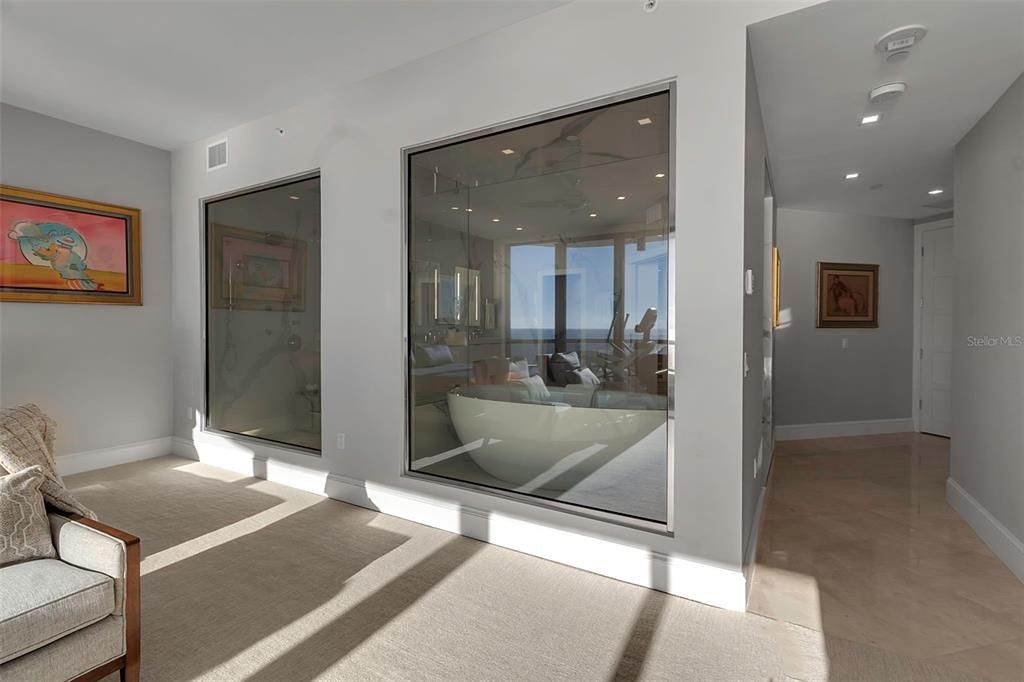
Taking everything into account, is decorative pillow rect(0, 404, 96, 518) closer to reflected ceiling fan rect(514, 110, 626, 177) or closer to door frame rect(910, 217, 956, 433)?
reflected ceiling fan rect(514, 110, 626, 177)

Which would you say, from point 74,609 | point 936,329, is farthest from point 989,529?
point 74,609

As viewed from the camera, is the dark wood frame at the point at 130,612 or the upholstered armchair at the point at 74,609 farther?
the dark wood frame at the point at 130,612

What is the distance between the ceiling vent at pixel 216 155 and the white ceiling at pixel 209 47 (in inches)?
14.9

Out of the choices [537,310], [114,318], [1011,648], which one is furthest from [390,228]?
[1011,648]

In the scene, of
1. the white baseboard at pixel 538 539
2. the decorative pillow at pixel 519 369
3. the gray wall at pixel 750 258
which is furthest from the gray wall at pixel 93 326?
the gray wall at pixel 750 258

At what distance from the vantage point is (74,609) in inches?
62.3

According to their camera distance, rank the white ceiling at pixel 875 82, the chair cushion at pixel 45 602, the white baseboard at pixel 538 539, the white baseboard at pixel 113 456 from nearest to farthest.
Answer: the chair cushion at pixel 45 602, the white ceiling at pixel 875 82, the white baseboard at pixel 538 539, the white baseboard at pixel 113 456

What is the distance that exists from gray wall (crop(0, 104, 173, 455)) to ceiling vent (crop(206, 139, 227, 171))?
2.30ft

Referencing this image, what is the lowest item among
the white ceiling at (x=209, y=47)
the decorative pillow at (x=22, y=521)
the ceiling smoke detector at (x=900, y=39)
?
the decorative pillow at (x=22, y=521)

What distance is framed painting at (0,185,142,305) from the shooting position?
4.00 m

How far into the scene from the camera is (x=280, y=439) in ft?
13.9

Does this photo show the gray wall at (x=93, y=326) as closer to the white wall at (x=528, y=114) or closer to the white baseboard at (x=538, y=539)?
the white wall at (x=528, y=114)

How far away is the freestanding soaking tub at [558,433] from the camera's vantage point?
261 centimetres

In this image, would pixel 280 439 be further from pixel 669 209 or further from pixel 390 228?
pixel 669 209
